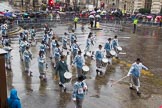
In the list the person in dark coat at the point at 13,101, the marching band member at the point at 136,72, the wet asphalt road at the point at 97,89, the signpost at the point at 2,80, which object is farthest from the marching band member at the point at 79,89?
the marching band member at the point at 136,72

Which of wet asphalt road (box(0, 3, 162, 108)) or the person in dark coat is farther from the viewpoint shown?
wet asphalt road (box(0, 3, 162, 108))

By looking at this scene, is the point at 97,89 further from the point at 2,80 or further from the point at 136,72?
the point at 2,80

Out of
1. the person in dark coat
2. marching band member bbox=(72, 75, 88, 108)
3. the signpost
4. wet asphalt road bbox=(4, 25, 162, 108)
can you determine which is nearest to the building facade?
wet asphalt road bbox=(4, 25, 162, 108)

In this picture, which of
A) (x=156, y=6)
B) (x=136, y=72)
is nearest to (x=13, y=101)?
(x=136, y=72)

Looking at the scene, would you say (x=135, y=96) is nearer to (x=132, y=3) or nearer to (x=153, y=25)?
(x=153, y=25)

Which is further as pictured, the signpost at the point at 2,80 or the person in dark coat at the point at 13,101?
the person in dark coat at the point at 13,101

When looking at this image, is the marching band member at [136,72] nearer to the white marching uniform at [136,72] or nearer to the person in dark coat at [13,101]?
the white marching uniform at [136,72]

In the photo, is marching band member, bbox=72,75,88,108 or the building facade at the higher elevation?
the building facade

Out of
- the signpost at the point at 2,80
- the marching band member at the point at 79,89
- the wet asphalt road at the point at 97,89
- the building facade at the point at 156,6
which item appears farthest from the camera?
the building facade at the point at 156,6

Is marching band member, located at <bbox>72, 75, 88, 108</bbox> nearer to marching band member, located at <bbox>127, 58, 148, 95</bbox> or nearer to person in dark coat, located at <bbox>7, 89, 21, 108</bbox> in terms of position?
person in dark coat, located at <bbox>7, 89, 21, 108</bbox>

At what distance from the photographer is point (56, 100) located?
1305cm

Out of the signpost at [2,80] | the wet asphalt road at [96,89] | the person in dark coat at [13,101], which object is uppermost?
the signpost at [2,80]

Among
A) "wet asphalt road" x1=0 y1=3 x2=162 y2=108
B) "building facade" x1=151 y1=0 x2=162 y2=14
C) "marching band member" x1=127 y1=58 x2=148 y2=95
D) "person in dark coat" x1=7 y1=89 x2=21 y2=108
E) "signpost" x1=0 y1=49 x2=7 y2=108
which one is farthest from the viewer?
"building facade" x1=151 y1=0 x2=162 y2=14

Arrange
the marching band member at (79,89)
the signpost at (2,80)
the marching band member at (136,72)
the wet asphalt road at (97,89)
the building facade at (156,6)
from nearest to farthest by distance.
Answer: the signpost at (2,80), the marching band member at (79,89), the wet asphalt road at (97,89), the marching band member at (136,72), the building facade at (156,6)
